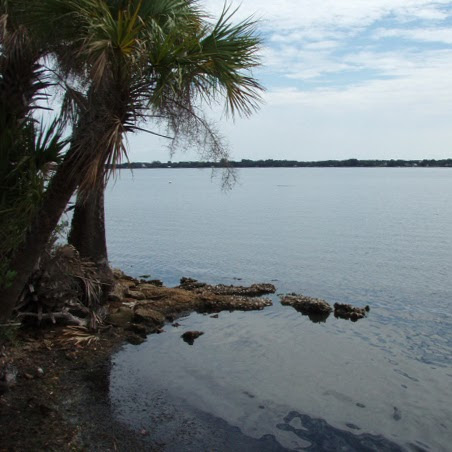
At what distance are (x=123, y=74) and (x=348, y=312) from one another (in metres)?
11.9

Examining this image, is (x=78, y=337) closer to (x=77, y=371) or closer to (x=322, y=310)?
(x=77, y=371)

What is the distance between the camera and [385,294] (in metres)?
20.2

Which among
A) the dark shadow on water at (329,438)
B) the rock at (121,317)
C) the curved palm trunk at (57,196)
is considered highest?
the curved palm trunk at (57,196)

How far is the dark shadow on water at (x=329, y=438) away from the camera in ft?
28.1

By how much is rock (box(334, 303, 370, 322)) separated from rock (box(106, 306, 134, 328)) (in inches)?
256

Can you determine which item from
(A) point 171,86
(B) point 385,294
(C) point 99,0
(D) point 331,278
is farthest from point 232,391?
(D) point 331,278

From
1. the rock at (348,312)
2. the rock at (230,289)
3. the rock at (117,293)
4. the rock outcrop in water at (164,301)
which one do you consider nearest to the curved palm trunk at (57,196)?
the rock outcrop in water at (164,301)

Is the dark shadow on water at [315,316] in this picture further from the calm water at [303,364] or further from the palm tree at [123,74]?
the palm tree at [123,74]

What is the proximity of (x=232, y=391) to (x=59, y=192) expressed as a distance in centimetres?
529

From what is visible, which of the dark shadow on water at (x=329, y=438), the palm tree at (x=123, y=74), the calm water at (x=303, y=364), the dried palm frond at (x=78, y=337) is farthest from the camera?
the dried palm frond at (x=78, y=337)

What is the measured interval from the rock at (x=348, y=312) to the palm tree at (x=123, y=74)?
9.92 meters

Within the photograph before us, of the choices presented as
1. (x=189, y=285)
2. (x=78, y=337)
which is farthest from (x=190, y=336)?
(x=189, y=285)

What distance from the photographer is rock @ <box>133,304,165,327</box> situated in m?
13.8

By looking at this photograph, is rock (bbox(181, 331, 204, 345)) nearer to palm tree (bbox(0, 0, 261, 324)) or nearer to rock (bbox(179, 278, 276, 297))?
rock (bbox(179, 278, 276, 297))
